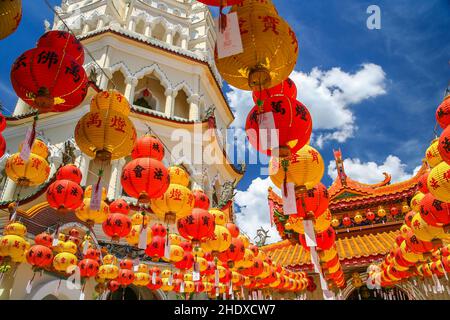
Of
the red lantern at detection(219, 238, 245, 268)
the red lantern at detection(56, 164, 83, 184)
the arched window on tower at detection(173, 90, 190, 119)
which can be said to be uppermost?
the arched window on tower at detection(173, 90, 190, 119)

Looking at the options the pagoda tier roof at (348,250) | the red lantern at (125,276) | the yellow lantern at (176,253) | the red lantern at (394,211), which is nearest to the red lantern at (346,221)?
the pagoda tier roof at (348,250)

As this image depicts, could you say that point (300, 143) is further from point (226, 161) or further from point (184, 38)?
point (184, 38)

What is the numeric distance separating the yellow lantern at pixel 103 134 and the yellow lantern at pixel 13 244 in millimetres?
4855

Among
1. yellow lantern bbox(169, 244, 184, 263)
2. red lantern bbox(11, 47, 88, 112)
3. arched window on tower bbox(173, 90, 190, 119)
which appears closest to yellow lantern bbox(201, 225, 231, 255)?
yellow lantern bbox(169, 244, 184, 263)

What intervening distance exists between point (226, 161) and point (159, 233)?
8177 mm

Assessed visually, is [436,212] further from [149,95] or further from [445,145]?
[149,95]

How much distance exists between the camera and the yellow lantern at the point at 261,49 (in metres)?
2.96

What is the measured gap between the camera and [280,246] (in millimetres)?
14883

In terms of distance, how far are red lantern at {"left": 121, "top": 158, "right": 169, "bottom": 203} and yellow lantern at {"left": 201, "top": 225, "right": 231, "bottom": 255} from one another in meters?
2.19

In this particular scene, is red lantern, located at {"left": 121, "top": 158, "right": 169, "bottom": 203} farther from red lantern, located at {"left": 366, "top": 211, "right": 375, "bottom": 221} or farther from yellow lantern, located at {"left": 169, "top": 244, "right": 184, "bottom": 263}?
red lantern, located at {"left": 366, "top": 211, "right": 375, "bottom": 221}

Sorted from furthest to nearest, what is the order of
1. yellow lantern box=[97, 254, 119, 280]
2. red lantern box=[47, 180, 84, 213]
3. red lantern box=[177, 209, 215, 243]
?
yellow lantern box=[97, 254, 119, 280] → red lantern box=[177, 209, 215, 243] → red lantern box=[47, 180, 84, 213]

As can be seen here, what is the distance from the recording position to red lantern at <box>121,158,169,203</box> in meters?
4.68
